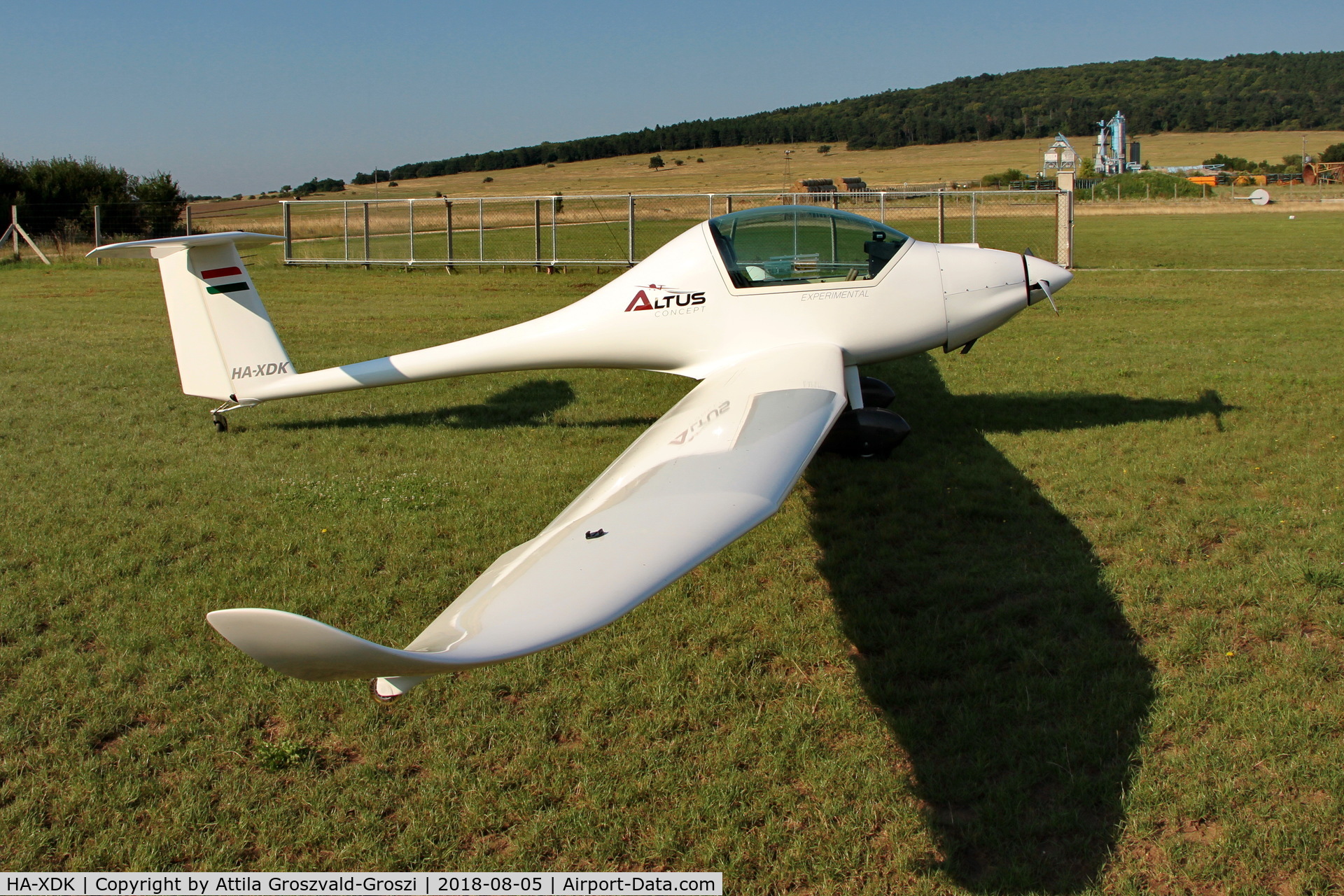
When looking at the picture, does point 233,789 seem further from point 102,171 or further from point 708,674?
point 102,171

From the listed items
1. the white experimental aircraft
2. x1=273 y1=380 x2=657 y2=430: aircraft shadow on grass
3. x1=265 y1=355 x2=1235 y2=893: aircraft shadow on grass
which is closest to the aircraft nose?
the white experimental aircraft

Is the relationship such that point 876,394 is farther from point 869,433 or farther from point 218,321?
point 218,321

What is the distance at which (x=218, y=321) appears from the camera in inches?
319

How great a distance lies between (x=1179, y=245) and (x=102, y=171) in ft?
133

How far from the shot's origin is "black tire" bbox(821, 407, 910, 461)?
24.1 feet

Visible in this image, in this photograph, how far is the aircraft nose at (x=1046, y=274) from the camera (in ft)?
25.7

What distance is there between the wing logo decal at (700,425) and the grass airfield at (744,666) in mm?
Answer: 948

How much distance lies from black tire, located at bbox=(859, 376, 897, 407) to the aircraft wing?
10.4 feet

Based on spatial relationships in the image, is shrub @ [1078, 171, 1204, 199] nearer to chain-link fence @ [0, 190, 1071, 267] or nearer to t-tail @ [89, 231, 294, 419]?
chain-link fence @ [0, 190, 1071, 267]

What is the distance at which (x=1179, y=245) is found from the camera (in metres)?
27.7

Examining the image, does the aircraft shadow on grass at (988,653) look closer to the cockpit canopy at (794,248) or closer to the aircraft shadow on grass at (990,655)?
the aircraft shadow on grass at (990,655)

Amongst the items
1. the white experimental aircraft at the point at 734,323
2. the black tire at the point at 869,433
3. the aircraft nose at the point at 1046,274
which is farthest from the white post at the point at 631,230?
the black tire at the point at 869,433

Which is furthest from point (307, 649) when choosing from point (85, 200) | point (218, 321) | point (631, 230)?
point (85, 200)

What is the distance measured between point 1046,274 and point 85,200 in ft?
130
